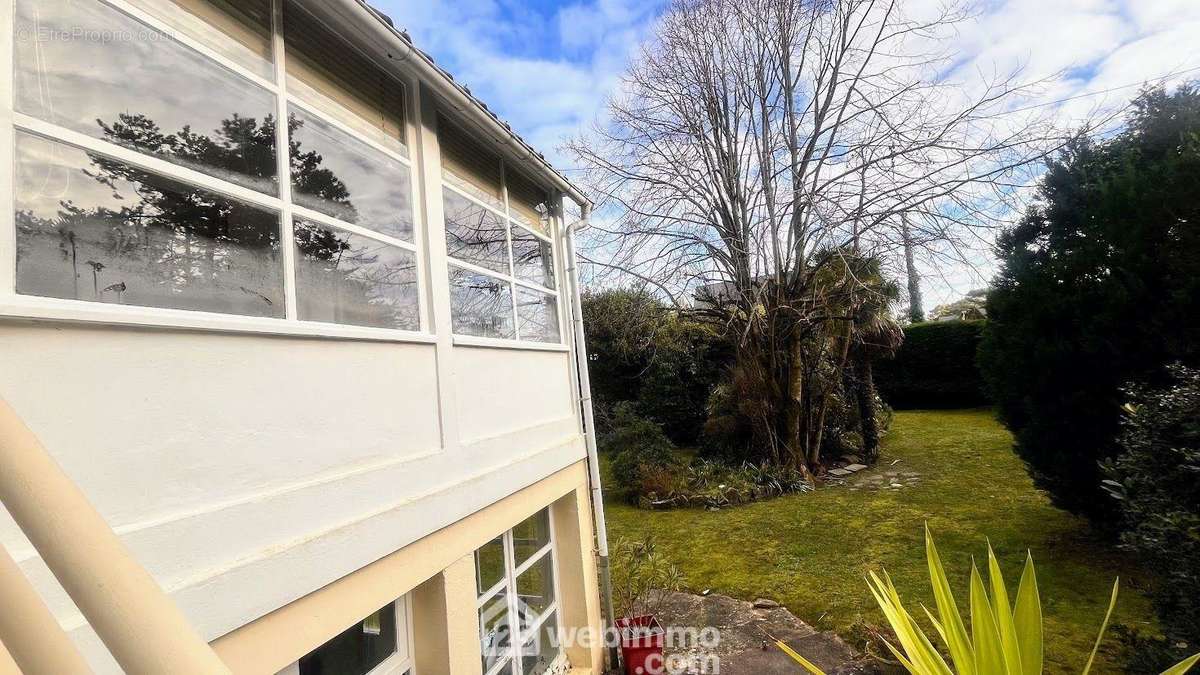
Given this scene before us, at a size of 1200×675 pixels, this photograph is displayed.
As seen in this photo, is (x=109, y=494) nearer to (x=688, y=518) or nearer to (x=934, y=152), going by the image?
(x=688, y=518)

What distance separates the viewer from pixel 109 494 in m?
1.99

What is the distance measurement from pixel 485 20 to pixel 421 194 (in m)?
4.23

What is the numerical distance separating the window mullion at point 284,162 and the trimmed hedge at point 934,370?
867 inches

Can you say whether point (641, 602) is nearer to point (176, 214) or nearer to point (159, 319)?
point (159, 319)

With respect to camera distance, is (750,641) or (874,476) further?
(874,476)

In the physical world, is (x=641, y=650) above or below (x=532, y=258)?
below

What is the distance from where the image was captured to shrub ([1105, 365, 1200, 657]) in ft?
12.8

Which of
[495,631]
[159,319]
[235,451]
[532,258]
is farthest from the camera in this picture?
[532,258]

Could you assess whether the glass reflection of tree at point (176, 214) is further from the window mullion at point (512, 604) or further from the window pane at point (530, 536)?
the window pane at point (530, 536)

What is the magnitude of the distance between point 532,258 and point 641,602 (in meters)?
5.11

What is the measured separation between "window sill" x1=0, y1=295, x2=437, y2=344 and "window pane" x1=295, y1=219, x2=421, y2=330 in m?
0.14

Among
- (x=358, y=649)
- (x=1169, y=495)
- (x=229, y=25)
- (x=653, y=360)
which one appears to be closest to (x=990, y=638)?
(x=1169, y=495)

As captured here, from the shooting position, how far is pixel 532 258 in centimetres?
631

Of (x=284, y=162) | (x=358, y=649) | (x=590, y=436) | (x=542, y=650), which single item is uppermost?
(x=284, y=162)
